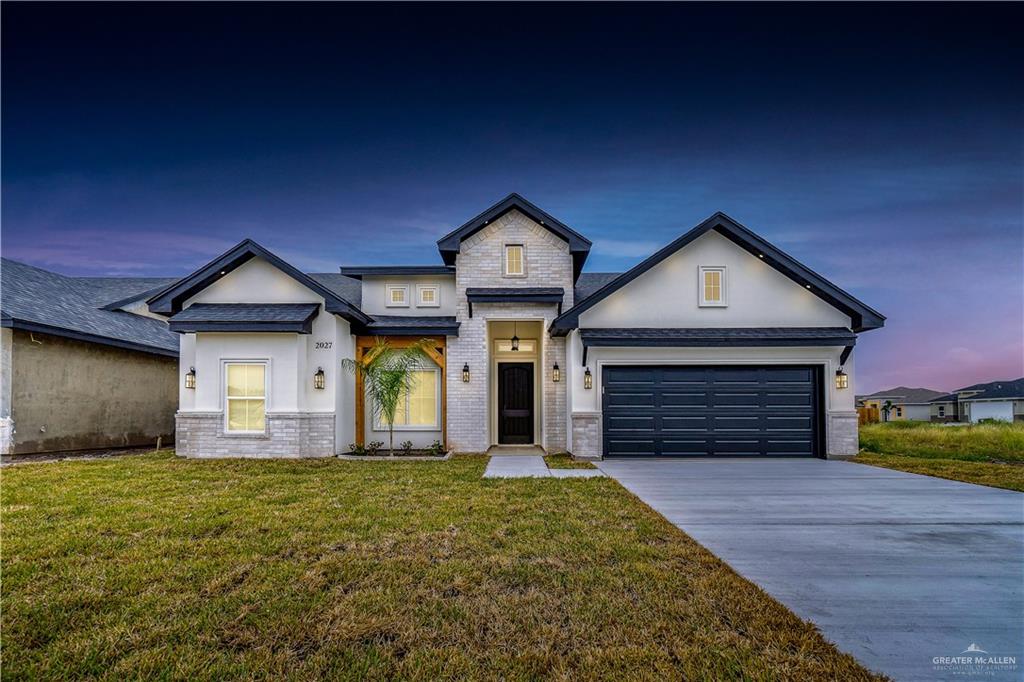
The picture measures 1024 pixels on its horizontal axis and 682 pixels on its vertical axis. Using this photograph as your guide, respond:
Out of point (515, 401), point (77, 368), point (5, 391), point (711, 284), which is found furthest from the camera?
point (515, 401)

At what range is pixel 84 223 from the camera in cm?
Result: 1917

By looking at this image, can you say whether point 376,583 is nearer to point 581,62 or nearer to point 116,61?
point 581,62

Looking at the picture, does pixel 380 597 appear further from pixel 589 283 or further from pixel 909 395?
pixel 909 395

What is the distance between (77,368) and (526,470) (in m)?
12.5

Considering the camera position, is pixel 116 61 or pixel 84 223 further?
pixel 84 223

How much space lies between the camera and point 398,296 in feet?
44.2

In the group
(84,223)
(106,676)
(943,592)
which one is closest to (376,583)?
(106,676)

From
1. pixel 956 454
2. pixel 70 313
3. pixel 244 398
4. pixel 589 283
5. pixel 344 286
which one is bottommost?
pixel 956 454

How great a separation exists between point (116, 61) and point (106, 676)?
15.3 metres

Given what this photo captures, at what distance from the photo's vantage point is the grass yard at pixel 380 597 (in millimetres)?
2613

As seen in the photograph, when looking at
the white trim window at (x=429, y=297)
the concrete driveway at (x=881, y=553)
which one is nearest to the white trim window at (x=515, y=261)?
the white trim window at (x=429, y=297)

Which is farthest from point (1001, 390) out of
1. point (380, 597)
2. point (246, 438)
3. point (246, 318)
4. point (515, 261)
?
point (246, 318)

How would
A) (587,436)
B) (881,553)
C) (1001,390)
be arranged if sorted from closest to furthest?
1. (881,553)
2. (587,436)
3. (1001,390)

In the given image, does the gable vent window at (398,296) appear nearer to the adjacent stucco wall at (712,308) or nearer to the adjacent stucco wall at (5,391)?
the adjacent stucco wall at (712,308)
